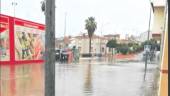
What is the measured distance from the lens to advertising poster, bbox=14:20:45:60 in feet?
129

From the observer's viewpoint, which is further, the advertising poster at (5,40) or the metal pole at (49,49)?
the advertising poster at (5,40)

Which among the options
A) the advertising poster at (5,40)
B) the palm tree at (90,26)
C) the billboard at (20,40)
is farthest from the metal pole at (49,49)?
the palm tree at (90,26)

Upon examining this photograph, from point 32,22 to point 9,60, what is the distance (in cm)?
559

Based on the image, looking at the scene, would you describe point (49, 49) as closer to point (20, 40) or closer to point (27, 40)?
point (20, 40)

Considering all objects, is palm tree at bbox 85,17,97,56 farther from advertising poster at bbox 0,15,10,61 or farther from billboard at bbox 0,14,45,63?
advertising poster at bbox 0,15,10,61

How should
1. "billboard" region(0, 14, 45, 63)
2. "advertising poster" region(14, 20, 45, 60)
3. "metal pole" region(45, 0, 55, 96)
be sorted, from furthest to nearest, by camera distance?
"advertising poster" region(14, 20, 45, 60)
"billboard" region(0, 14, 45, 63)
"metal pole" region(45, 0, 55, 96)

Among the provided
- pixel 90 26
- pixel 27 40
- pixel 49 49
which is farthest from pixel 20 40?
pixel 90 26

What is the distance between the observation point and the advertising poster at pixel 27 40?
129 ft

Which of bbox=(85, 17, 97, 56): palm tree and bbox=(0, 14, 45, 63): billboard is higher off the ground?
bbox=(85, 17, 97, 56): palm tree

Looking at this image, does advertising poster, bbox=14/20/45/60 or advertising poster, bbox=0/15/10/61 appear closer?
advertising poster, bbox=0/15/10/61

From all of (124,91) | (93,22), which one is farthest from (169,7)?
(93,22)

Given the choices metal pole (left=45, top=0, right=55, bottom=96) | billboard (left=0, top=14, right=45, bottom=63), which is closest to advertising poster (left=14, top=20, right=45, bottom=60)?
billboard (left=0, top=14, right=45, bottom=63)

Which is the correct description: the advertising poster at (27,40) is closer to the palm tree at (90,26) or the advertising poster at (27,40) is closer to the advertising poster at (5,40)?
the advertising poster at (5,40)

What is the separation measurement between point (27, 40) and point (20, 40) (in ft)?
5.98
